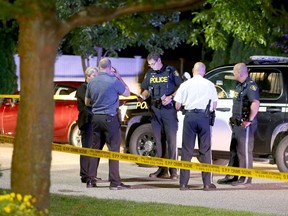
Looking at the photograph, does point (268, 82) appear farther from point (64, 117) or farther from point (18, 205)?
point (18, 205)

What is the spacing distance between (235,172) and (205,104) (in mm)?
1241

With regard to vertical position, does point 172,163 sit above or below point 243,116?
below

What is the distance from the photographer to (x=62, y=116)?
20.1 metres

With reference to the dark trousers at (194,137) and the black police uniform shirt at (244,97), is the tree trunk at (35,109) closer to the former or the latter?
the dark trousers at (194,137)

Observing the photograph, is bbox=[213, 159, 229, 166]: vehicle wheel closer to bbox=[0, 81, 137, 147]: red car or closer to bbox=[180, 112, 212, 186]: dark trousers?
bbox=[0, 81, 137, 147]: red car

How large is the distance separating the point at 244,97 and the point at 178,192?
1827 millimetres

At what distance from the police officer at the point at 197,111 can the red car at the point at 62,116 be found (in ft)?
18.9

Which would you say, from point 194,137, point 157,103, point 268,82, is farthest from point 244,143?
point 268,82

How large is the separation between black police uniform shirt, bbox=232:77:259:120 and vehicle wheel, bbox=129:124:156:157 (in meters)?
2.46

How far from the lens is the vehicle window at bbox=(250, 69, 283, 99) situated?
15.7m

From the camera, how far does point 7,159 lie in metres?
18.0

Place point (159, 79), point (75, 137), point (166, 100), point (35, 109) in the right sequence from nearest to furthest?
point (35, 109), point (166, 100), point (159, 79), point (75, 137)

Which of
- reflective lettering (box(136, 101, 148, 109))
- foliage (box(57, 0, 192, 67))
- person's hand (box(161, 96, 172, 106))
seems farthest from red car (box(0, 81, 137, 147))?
person's hand (box(161, 96, 172, 106))

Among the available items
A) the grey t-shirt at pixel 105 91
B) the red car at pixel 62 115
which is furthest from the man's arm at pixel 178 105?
the red car at pixel 62 115
